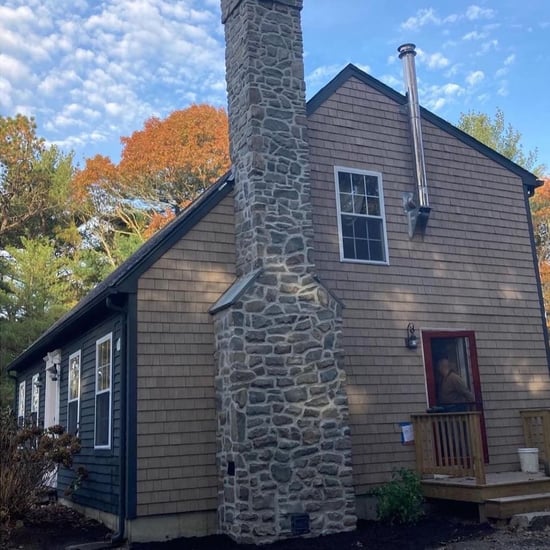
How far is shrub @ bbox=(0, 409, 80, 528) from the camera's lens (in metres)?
8.05

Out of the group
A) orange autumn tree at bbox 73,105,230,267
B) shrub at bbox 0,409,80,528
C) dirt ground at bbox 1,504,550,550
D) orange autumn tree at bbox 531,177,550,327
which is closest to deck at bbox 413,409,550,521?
dirt ground at bbox 1,504,550,550

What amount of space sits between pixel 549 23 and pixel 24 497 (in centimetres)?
1402

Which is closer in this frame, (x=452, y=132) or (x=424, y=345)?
(x=424, y=345)

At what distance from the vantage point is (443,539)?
6.75m

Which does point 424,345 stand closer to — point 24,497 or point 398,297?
point 398,297

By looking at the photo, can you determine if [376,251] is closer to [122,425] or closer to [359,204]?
[359,204]

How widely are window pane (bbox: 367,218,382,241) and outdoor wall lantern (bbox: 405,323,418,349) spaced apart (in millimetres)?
1379

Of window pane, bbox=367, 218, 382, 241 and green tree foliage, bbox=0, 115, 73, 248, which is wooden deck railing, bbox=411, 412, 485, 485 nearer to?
window pane, bbox=367, 218, 382, 241

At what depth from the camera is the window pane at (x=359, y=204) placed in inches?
366

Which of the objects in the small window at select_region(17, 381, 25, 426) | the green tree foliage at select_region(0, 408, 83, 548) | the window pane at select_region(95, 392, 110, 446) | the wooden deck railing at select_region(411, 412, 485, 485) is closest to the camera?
the wooden deck railing at select_region(411, 412, 485, 485)

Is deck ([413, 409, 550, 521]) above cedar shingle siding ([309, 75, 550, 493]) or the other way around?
the other way around

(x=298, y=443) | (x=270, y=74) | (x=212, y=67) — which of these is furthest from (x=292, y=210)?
(x=212, y=67)

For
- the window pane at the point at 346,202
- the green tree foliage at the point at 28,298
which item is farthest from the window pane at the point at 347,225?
the green tree foliage at the point at 28,298

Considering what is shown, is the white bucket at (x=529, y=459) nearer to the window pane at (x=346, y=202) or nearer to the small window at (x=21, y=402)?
the window pane at (x=346, y=202)
